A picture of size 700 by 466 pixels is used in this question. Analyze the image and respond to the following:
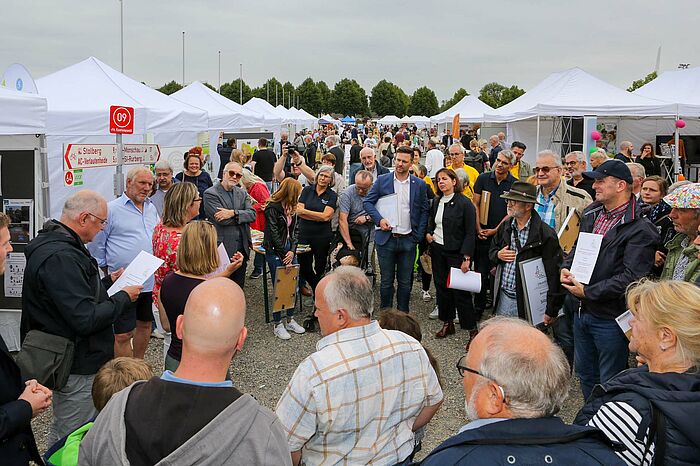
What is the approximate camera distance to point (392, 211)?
5.86 m

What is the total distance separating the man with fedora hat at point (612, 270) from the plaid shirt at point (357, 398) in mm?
1797

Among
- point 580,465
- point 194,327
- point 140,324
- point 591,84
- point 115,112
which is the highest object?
point 591,84

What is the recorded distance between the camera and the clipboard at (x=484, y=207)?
639 cm

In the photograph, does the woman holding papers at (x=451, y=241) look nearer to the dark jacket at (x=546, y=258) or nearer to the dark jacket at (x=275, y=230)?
the dark jacket at (x=546, y=258)

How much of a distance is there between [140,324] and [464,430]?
3.56 meters

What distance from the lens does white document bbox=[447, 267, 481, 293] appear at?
214 inches

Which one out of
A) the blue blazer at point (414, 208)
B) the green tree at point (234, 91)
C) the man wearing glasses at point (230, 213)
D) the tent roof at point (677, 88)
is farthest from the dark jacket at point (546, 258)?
the green tree at point (234, 91)

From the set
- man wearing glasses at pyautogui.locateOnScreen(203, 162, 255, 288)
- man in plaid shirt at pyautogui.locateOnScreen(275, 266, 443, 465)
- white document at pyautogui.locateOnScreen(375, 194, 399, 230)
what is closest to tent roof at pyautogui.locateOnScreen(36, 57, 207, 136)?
man wearing glasses at pyautogui.locateOnScreen(203, 162, 255, 288)

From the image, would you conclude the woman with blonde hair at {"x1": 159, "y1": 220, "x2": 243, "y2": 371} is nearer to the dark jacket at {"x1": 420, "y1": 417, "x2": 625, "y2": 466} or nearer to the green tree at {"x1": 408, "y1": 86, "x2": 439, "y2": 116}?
the dark jacket at {"x1": 420, "y1": 417, "x2": 625, "y2": 466}

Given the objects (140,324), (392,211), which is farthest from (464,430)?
(392,211)

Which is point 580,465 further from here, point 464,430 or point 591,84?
point 591,84

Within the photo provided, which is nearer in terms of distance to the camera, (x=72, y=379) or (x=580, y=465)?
(x=580, y=465)

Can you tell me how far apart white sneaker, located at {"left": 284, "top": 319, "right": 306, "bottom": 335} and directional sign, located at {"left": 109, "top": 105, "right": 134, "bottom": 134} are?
9.19 ft

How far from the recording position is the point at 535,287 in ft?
14.3
